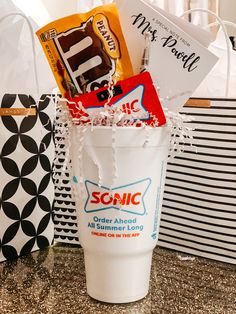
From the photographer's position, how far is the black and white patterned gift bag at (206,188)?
681 mm

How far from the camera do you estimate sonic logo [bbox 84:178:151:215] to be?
1.76 ft

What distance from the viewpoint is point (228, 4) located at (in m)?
1.38

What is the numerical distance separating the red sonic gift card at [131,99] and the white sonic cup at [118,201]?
0.02 meters

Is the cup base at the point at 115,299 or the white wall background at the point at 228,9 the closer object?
the cup base at the point at 115,299

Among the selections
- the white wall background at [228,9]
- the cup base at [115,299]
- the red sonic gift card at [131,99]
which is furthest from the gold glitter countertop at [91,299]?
the white wall background at [228,9]

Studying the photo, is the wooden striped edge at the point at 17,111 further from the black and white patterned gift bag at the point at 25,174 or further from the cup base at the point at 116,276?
the cup base at the point at 116,276

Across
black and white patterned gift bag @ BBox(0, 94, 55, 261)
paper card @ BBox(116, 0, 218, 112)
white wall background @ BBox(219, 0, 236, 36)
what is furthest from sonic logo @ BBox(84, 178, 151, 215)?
white wall background @ BBox(219, 0, 236, 36)

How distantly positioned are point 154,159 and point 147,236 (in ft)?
0.36

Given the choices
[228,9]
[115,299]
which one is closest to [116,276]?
[115,299]

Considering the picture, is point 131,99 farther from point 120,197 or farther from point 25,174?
point 25,174

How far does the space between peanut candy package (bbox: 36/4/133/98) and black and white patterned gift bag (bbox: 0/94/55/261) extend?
0.17 metres

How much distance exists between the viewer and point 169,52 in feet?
1.88

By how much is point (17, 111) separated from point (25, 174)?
4.6 inches

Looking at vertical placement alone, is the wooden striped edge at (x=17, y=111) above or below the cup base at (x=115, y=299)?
above
